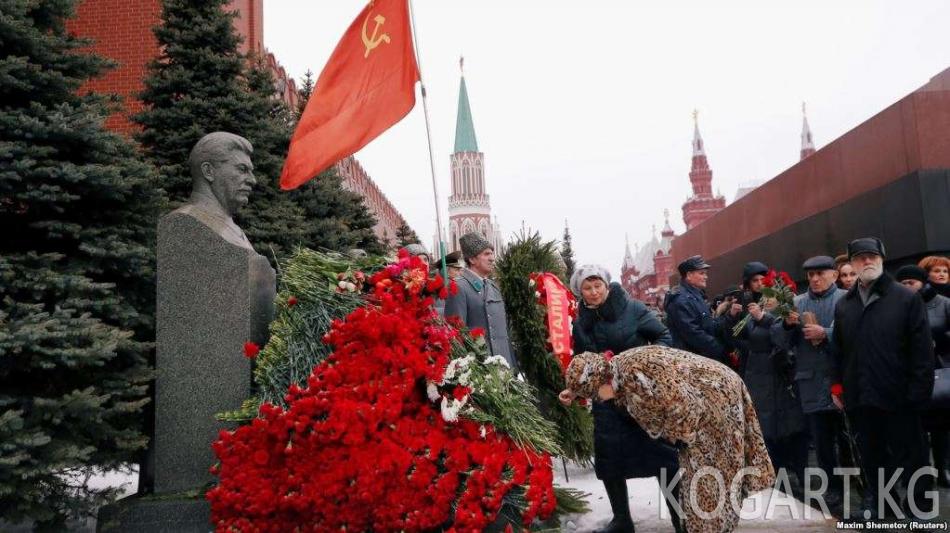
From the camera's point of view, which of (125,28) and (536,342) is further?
(125,28)

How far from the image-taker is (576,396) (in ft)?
11.6

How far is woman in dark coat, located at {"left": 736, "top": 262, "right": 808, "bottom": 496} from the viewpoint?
5.55 meters

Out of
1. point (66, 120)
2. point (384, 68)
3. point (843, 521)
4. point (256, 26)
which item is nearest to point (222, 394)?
point (66, 120)

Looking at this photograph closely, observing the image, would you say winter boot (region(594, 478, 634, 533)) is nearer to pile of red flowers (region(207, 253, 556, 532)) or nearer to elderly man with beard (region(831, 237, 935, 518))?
pile of red flowers (region(207, 253, 556, 532))

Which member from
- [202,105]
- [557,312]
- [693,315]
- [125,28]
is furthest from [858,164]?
[125,28]

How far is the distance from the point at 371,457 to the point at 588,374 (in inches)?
44.1

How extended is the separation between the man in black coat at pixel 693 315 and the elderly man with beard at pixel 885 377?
128cm

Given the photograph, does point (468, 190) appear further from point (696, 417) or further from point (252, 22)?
point (696, 417)

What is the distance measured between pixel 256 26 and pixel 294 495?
51.8 feet

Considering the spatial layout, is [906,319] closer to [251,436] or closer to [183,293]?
[251,436]

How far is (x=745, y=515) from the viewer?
457 centimetres

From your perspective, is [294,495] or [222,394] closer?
[294,495]

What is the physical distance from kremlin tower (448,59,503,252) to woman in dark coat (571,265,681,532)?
4185 inches

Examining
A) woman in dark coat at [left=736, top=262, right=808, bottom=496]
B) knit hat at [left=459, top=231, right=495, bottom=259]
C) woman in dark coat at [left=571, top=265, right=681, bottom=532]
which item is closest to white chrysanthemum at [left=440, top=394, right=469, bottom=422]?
woman in dark coat at [left=571, top=265, right=681, bottom=532]
